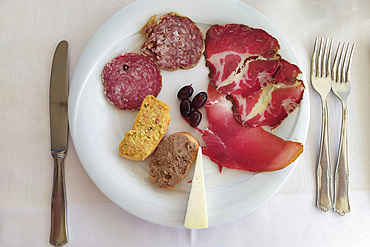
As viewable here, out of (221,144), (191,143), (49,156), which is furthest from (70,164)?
(221,144)

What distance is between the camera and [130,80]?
1.29 meters

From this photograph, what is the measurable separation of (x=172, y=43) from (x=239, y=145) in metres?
0.49

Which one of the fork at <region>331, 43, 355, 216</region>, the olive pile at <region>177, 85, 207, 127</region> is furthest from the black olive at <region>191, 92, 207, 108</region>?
the fork at <region>331, 43, 355, 216</region>

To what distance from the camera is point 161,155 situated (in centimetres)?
122

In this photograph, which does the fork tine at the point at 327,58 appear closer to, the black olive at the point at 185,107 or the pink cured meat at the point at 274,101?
the pink cured meat at the point at 274,101

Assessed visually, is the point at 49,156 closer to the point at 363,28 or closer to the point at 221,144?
the point at 221,144

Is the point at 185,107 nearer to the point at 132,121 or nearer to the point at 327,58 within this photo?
the point at 132,121

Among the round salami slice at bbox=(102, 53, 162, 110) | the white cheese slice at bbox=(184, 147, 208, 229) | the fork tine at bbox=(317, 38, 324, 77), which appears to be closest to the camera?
the white cheese slice at bbox=(184, 147, 208, 229)

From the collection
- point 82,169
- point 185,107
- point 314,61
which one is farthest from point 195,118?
point 314,61

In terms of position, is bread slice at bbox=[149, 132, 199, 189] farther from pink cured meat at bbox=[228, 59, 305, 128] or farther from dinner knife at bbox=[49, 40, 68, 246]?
dinner knife at bbox=[49, 40, 68, 246]

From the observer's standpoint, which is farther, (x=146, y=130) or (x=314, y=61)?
(x=314, y=61)

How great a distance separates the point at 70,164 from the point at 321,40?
3.93ft

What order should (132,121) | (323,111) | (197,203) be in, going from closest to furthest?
(197,203), (132,121), (323,111)

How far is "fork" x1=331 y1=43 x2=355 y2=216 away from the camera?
1.32 m
